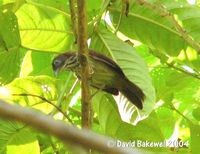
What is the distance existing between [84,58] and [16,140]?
1.78 feet

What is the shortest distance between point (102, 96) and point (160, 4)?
1.03 feet

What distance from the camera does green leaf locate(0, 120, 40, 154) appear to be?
1.29 m

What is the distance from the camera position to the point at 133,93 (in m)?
1.17

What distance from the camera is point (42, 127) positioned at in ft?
0.62

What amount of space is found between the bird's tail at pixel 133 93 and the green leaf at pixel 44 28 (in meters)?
0.31

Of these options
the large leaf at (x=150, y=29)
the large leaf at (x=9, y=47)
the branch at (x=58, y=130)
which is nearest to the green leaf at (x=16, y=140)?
the large leaf at (x=9, y=47)

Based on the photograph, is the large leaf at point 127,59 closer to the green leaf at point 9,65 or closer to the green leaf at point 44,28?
the green leaf at point 44,28

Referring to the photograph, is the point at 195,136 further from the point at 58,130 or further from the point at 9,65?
the point at 58,130

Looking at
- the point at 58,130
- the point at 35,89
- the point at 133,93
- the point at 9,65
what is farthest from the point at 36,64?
the point at 58,130

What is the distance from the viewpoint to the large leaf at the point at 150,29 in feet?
4.63

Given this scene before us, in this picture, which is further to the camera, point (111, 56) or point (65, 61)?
point (111, 56)

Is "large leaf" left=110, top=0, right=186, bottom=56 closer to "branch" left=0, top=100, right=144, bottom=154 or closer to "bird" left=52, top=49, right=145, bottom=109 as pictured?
"bird" left=52, top=49, right=145, bottom=109

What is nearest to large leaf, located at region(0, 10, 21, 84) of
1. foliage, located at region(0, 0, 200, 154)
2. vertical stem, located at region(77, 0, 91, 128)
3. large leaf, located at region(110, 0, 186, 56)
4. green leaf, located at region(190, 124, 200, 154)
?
foliage, located at region(0, 0, 200, 154)

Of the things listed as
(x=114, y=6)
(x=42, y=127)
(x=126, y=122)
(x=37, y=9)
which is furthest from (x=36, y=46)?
Result: (x=42, y=127)
